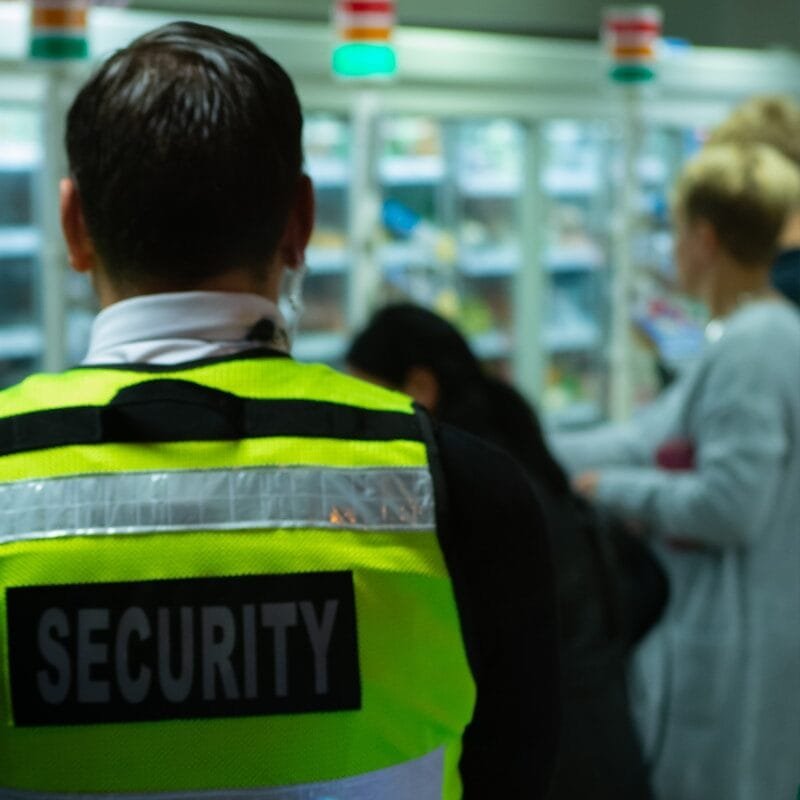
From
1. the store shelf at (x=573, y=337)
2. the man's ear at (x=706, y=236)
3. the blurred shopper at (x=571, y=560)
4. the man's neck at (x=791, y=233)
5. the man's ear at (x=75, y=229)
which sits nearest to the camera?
the man's ear at (x=75, y=229)

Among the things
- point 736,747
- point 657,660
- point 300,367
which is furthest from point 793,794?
point 657,660

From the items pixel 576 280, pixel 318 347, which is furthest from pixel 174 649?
pixel 576 280

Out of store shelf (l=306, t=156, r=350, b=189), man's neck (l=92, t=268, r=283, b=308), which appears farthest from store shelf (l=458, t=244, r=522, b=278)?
man's neck (l=92, t=268, r=283, b=308)

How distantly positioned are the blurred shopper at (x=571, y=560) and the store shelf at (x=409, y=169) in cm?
257

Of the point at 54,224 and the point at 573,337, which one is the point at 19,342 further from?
the point at 573,337

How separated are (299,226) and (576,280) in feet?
14.8

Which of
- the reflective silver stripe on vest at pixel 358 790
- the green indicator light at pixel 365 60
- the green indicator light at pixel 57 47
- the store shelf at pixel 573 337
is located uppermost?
the green indicator light at pixel 57 47

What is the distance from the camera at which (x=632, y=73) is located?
444cm

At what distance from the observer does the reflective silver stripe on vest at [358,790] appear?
3.24ft

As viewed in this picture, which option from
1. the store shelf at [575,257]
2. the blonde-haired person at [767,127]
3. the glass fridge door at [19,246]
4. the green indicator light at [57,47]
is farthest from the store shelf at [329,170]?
the blonde-haired person at [767,127]

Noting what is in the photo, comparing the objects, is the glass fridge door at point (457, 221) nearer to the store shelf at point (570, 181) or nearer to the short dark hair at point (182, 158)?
the store shelf at point (570, 181)

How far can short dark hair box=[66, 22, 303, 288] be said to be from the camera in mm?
1047

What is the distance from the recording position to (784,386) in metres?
2.10

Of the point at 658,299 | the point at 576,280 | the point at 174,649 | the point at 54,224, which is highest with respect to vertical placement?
the point at 174,649
